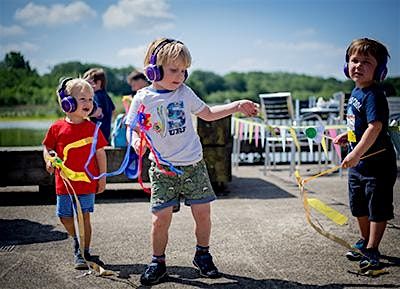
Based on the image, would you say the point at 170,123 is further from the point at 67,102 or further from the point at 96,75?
the point at 96,75

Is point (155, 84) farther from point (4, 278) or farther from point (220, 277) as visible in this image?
point (4, 278)

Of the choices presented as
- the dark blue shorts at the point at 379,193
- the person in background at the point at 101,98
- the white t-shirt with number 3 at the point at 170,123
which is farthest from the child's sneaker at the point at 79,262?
the person in background at the point at 101,98

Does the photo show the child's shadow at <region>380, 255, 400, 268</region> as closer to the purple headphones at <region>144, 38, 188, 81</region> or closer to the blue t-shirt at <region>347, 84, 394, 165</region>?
the blue t-shirt at <region>347, 84, 394, 165</region>

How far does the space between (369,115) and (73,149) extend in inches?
81.2

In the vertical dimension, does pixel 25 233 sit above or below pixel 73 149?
below

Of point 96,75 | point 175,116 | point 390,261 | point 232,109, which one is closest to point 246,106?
point 232,109

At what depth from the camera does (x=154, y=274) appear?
321cm

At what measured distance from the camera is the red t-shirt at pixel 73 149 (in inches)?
139

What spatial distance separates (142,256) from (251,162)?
658 cm

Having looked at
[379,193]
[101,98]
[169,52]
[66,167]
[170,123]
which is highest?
[169,52]

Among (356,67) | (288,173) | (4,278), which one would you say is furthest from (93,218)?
(288,173)

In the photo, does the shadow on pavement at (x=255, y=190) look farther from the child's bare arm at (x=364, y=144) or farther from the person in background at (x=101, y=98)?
the child's bare arm at (x=364, y=144)

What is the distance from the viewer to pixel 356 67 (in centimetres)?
341

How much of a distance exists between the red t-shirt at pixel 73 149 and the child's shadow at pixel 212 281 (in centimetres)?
63
